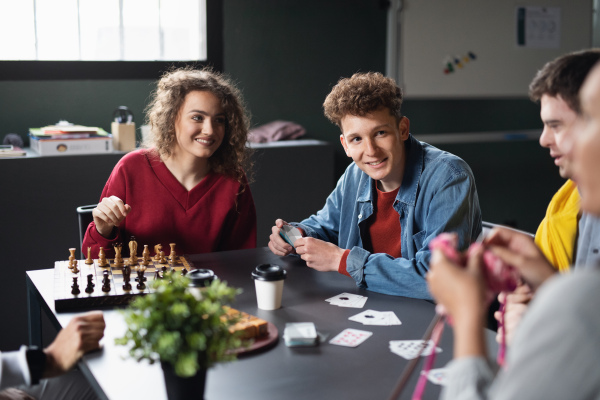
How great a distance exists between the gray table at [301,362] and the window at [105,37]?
2.06 m

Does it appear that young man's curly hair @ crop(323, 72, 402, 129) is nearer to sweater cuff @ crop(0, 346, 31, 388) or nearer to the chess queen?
the chess queen

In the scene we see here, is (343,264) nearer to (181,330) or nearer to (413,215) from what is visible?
(413,215)

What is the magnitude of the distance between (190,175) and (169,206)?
0.15 metres

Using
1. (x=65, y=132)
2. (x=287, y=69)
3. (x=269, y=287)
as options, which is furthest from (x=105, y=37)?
(x=269, y=287)

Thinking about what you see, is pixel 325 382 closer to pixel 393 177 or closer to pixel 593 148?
pixel 593 148

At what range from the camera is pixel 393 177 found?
2225 mm

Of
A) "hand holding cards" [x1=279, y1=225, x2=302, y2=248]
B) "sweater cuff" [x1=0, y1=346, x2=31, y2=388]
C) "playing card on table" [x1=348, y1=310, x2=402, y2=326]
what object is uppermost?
"hand holding cards" [x1=279, y1=225, x2=302, y2=248]

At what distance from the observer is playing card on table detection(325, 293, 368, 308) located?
1757 mm

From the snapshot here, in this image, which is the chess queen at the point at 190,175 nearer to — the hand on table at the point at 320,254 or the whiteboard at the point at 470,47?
the hand on table at the point at 320,254

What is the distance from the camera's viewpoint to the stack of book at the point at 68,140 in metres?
Result: 3.29

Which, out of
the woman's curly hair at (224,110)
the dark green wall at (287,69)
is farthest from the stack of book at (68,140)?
the woman's curly hair at (224,110)

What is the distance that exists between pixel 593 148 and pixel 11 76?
11.1 ft

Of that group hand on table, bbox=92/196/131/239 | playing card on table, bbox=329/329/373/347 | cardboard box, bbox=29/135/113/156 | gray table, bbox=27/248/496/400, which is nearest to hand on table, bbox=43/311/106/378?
gray table, bbox=27/248/496/400

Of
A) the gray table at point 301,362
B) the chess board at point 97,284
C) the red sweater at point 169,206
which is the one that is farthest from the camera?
the red sweater at point 169,206
